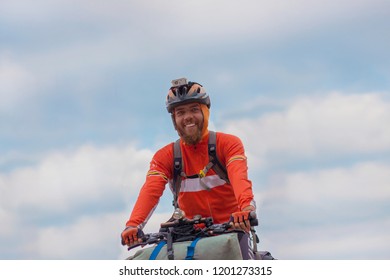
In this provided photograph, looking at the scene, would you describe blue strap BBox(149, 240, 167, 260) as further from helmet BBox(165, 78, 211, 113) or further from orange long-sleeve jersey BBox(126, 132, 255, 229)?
helmet BBox(165, 78, 211, 113)

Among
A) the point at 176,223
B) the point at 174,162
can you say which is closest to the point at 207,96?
the point at 174,162

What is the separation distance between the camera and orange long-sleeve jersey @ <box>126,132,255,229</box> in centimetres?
955

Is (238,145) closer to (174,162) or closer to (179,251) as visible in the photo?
(174,162)

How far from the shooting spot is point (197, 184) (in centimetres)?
966

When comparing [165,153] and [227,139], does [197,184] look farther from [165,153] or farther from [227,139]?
[227,139]

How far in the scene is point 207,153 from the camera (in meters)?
9.72

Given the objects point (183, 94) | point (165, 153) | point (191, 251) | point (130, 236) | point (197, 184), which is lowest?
point (191, 251)

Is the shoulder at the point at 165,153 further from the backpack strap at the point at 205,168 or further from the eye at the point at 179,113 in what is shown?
the eye at the point at 179,113

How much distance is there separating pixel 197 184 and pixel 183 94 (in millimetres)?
1423

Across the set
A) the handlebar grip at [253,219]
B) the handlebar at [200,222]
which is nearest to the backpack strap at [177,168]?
the handlebar at [200,222]

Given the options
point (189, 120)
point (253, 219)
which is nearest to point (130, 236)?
point (253, 219)

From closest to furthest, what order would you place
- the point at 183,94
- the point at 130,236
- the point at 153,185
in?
1. the point at 130,236
2. the point at 183,94
3. the point at 153,185

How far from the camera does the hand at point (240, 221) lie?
7.75 metres
